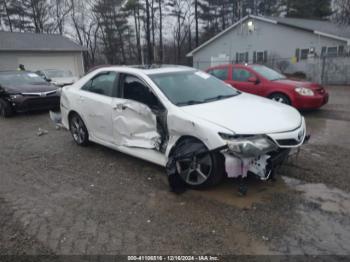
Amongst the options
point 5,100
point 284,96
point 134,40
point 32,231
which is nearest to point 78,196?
point 32,231

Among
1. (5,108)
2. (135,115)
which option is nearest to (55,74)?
(5,108)

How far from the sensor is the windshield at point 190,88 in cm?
408

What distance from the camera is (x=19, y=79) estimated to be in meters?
9.95

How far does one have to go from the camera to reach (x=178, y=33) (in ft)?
138

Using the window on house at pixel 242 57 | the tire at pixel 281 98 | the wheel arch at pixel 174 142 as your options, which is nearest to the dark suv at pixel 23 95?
the tire at pixel 281 98

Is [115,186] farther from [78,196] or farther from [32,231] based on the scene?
[32,231]

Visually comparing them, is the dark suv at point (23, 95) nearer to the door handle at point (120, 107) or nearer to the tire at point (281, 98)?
the door handle at point (120, 107)

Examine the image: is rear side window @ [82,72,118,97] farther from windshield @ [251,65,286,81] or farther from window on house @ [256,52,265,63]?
window on house @ [256,52,265,63]

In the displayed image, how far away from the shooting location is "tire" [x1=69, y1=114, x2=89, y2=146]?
18.1 ft

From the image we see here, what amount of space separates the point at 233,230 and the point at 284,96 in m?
6.00

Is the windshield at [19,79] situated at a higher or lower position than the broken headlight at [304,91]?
higher

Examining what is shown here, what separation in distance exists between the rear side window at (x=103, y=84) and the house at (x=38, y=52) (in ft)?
64.8

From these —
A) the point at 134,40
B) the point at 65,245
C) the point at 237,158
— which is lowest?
the point at 65,245

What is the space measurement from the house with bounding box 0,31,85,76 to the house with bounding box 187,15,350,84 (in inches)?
470
